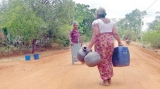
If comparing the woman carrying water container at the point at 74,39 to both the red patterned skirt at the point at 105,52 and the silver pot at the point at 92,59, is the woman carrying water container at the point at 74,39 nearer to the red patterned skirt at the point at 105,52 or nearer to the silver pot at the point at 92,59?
the red patterned skirt at the point at 105,52

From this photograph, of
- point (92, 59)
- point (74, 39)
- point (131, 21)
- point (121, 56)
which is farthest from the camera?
point (131, 21)

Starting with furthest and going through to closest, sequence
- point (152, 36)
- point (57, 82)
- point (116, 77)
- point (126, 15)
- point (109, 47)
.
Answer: point (126, 15)
point (152, 36)
point (116, 77)
point (57, 82)
point (109, 47)

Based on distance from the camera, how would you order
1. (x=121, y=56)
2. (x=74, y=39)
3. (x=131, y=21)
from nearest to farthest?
(x=121, y=56)
(x=74, y=39)
(x=131, y=21)

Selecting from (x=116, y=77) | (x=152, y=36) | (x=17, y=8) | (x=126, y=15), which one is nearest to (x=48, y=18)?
(x=17, y=8)

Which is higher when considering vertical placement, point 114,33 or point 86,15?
point 86,15

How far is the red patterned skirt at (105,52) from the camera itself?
19.8 ft

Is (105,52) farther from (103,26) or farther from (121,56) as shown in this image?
(103,26)

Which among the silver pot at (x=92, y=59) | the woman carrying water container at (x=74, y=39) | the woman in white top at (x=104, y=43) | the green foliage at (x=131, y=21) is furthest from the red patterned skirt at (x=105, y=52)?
the green foliage at (x=131, y=21)

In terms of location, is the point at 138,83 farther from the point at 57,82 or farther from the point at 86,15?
the point at 86,15

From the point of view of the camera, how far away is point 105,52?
19.8 ft

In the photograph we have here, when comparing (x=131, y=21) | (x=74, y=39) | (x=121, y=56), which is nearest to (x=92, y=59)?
(x=121, y=56)

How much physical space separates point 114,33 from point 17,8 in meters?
13.1

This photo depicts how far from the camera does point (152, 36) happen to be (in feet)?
84.6

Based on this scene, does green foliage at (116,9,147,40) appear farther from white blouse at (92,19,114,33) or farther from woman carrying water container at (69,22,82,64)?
white blouse at (92,19,114,33)
